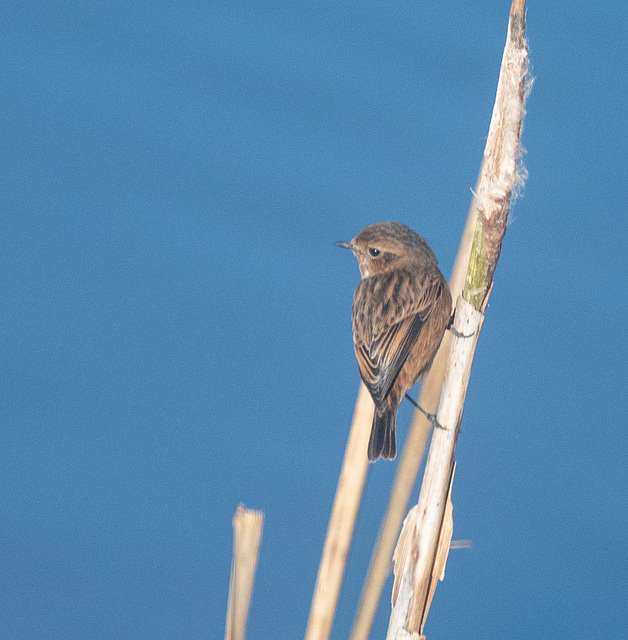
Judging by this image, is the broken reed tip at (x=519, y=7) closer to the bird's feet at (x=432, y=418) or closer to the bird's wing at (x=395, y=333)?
the bird's feet at (x=432, y=418)

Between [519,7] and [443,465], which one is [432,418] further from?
[519,7]

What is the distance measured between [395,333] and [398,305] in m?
0.09

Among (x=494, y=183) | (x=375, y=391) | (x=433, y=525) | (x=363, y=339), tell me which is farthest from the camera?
(x=363, y=339)

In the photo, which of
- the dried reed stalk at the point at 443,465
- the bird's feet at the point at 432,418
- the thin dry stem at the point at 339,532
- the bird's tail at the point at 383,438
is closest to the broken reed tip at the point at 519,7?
the dried reed stalk at the point at 443,465

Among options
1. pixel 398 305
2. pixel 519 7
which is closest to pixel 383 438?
pixel 398 305

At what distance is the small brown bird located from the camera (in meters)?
2.65

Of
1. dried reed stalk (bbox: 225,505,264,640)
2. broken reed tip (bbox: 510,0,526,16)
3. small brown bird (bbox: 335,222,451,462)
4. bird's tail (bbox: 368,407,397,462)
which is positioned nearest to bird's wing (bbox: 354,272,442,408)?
small brown bird (bbox: 335,222,451,462)

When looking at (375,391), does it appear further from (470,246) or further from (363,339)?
(470,246)

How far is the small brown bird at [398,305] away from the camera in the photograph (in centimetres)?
265

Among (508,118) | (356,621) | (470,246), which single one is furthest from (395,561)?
(508,118)

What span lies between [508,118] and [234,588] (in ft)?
3.99

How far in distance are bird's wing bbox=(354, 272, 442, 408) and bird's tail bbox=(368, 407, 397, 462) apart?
0.53 feet

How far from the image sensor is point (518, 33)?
5.37 ft

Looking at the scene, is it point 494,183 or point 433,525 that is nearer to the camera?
point 494,183
